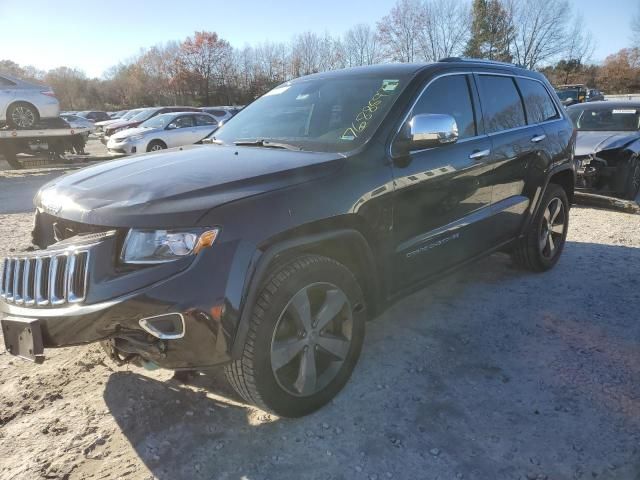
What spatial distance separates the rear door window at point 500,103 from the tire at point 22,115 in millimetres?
13772

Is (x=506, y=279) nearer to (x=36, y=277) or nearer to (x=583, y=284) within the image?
(x=583, y=284)

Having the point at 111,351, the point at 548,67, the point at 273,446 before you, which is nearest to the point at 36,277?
the point at 111,351

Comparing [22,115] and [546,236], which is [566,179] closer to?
[546,236]

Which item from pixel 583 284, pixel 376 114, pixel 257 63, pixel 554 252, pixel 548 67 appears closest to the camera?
pixel 376 114

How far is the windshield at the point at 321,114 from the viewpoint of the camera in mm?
3070

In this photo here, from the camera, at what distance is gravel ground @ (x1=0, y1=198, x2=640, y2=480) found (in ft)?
7.77

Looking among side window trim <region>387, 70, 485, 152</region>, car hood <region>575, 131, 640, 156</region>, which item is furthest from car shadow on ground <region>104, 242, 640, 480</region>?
car hood <region>575, 131, 640, 156</region>

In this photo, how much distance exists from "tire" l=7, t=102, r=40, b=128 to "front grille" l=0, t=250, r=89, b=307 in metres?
13.5

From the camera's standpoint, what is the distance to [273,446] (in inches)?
98.2

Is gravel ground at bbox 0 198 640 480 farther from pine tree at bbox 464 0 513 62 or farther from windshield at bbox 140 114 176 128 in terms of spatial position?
pine tree at bbox 464 0 513 62

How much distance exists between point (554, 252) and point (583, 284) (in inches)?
19.7

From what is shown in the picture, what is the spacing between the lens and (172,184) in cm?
242

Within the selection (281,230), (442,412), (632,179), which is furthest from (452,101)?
(632,179)

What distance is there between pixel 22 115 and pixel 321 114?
13568 millimetres
